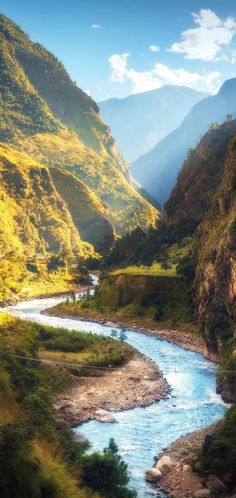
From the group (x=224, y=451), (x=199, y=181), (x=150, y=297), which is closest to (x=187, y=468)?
(x=224, y=451)

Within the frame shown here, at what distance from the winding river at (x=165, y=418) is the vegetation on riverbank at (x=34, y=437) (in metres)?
4.08

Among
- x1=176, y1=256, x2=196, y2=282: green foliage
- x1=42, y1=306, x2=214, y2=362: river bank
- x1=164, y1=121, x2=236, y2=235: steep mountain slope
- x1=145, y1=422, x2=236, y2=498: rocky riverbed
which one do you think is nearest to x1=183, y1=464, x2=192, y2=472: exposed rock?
x1=145, y1=422, x2=236, y2=498: rocky riverbed

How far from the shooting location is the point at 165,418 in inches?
2265

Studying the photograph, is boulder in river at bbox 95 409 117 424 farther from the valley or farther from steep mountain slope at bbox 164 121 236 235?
steep mountain slope at bbox 164 121 236 235

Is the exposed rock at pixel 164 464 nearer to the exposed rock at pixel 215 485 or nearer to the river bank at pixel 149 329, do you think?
the exposed rock at pixel 215 485

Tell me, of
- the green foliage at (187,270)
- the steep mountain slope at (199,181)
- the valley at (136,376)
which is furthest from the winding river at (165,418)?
the steep mountain slope at (199,181)

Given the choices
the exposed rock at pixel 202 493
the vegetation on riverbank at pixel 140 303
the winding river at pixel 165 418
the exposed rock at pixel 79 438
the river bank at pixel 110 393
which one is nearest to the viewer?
the exposed rock at pixel 202 493

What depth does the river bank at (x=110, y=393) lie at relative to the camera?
57500mm

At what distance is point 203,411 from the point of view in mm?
59781

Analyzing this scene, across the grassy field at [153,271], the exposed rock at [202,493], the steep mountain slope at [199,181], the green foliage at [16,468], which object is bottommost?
the exposed rock at [202,493]

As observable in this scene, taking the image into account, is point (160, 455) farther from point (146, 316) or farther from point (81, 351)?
point (146, 316)

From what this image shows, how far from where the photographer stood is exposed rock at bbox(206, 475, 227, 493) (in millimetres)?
40250

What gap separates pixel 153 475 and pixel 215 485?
15.8 ft

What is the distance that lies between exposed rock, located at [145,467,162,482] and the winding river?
50 centimetres
